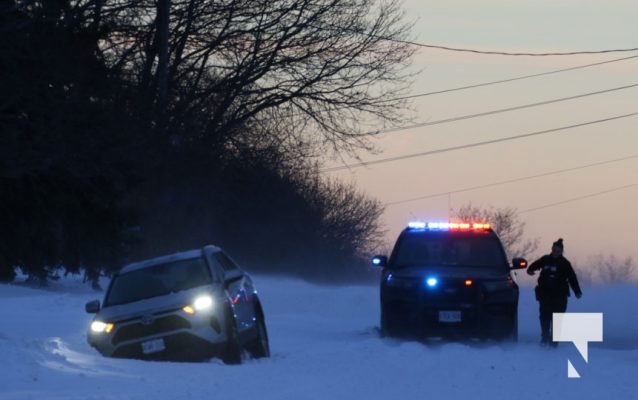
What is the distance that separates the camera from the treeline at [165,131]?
1589cm

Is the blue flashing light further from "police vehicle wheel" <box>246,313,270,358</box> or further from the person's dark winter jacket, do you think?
"police vehicle wheel" <box>246,313,270,358</box>

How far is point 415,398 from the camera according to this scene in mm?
12961

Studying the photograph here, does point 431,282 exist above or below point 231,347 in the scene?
above

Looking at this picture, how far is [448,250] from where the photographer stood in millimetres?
20766

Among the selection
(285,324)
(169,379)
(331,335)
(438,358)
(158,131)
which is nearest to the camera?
(169,379)

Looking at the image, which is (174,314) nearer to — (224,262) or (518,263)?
(224,262)

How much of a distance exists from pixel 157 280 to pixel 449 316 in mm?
4630

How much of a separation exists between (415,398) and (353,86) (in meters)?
25.8

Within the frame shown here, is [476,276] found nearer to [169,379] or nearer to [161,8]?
[169,379]

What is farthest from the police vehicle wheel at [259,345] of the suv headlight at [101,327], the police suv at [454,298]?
the police suv at [454,298]

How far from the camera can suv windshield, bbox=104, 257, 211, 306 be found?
57.7ft

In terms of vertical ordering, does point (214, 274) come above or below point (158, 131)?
below

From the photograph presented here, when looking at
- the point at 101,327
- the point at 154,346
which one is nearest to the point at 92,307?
the point at 101,327

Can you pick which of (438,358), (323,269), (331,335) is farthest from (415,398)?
(323,269)
